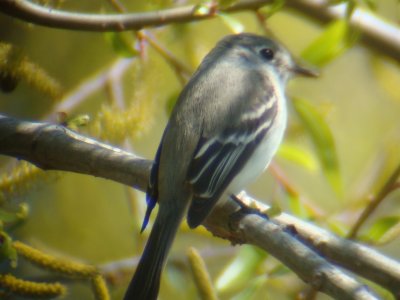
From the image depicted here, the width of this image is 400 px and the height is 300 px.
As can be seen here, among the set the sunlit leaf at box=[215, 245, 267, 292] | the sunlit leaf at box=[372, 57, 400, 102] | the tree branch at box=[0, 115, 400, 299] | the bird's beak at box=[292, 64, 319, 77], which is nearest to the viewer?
the tree branch at box=[0, 115, 400, 299]

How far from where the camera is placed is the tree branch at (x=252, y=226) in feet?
6.18

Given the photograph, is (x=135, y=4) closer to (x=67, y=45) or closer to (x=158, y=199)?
(x=67, y=45)

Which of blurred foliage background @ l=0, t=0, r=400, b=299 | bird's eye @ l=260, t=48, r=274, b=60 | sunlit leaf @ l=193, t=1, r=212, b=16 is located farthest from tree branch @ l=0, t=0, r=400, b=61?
bird's eye @ l=260, t=48, r=274, b=60

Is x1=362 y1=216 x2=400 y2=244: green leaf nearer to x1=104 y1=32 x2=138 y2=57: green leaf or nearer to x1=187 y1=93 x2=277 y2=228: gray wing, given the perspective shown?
x1=187 y1=93 x2=277 y2=228: gray wing

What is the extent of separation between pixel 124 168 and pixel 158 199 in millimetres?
232

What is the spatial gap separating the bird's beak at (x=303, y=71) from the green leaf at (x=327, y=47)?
246mm

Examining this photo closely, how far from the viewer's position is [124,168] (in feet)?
8.06

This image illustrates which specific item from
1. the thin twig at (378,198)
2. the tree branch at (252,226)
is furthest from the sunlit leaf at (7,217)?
the thin twig at (378,198)

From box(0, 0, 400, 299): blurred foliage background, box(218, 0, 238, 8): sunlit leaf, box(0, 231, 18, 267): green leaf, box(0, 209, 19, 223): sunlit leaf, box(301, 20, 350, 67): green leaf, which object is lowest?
box(0, 0, 400, 299): blurred foliage background

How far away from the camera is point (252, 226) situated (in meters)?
2.15

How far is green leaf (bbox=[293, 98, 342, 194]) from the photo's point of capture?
116 inches

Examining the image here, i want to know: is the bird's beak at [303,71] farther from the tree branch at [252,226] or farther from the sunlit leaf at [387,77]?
the sunlit leaf at [387,77]

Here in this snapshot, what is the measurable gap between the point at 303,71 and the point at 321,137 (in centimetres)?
41

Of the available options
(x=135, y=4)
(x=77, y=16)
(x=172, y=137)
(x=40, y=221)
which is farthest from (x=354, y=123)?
(x=77, y=16)
